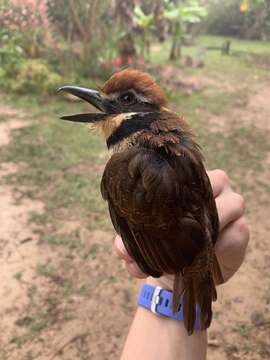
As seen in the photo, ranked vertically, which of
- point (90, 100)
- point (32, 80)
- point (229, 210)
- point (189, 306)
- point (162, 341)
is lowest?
point (32, 80)

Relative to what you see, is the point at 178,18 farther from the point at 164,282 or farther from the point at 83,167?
the point at 164,282

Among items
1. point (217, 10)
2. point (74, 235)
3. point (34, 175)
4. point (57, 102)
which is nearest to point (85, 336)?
point (74, 235)

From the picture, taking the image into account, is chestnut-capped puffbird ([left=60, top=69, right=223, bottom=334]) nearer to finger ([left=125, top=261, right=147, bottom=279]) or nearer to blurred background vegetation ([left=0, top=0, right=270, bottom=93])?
finger ([left=125, top=261, right=147, bottom=279])

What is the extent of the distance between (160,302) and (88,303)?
181 centimetres

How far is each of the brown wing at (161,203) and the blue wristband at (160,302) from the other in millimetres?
155

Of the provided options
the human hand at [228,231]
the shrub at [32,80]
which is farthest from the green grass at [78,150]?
the human hand at [228,231]

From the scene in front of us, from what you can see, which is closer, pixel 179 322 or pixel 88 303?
pixel 179 322

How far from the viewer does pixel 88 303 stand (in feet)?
11.5

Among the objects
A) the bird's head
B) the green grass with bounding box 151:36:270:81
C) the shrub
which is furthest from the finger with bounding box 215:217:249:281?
the green grass with bounding box 151:36:270:81

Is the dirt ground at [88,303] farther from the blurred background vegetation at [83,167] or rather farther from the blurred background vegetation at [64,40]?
the blurred background vegetation at [64,40]

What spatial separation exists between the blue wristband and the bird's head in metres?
0.68

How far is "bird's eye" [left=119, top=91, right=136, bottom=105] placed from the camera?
184 cm

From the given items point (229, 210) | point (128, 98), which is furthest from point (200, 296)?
point (128, 98)

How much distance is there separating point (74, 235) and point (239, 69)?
31.0 ft
